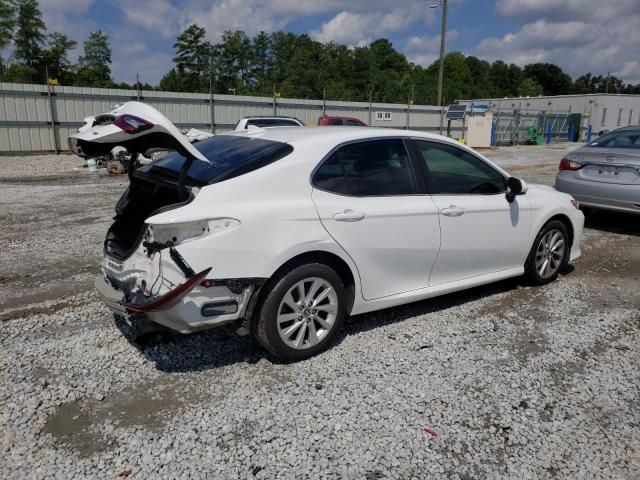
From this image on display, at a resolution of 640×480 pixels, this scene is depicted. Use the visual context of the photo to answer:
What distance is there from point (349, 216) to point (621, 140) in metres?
6.18

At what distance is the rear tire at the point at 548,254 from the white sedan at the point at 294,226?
1.79 feet

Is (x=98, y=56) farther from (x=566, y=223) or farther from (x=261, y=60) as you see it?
(x=566, y=223)

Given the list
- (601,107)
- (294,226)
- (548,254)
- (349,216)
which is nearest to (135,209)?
(294,226)

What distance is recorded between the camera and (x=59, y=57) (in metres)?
50.3

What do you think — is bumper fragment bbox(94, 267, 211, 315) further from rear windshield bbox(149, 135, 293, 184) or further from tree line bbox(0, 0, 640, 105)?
tree line bbox(0, 0, 640, 105)

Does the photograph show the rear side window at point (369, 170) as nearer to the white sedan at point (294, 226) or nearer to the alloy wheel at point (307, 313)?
the white sedan at point (294, 226)

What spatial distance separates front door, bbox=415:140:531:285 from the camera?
13.9 ft

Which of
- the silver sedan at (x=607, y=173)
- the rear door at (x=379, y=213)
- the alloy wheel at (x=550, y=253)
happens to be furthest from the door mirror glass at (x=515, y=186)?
the silver sedan at (x=607, y=173)

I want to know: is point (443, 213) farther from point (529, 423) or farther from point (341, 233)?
point (529, 423)

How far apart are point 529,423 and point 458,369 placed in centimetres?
66

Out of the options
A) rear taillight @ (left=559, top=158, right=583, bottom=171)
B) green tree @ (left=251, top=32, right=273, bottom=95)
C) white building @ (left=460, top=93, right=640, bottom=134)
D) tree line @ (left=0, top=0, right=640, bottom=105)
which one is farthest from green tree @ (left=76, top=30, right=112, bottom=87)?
rear taillight @ (left=559, top=158, right=583, bottom=171)

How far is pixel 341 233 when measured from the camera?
11.7 feet

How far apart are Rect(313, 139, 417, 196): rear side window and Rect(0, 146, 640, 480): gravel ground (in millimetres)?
1187

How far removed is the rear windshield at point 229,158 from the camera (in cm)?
342
